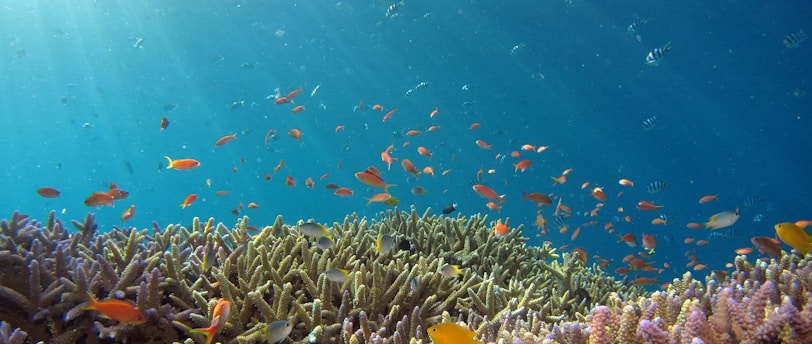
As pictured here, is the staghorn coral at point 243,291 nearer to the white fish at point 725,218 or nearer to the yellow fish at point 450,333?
the yellow fish at point 450,333

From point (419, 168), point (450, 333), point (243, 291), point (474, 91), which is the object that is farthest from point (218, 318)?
point (419, 168)

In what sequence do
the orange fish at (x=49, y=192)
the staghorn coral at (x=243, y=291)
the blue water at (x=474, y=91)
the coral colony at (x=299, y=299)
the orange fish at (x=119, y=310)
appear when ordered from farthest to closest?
the blue water at (x=474, y=91) → the orange fish at (x=49, y=192) → the staghorn coral at (x=243, y=291) → the orange fish at (x=119, y=310) → the coral colony at (x=299, y=299)

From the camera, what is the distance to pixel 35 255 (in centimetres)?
364

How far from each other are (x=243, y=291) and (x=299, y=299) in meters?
0.47

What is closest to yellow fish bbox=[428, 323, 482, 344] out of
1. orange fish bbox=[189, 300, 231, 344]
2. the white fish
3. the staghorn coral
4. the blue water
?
the staghorn coral

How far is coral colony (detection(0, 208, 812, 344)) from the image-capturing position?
95.3 inches

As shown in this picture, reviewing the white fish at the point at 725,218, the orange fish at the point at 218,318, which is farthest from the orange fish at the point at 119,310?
the white fish at the point at 725,218

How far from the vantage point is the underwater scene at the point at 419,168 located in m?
3.22

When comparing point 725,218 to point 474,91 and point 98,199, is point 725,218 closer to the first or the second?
point 98,199

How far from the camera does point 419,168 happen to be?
50.7 metres

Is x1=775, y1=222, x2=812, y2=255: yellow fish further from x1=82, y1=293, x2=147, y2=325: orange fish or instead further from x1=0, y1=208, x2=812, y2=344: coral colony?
x1=82, y1=293, x2=147, y2=325: orange fish

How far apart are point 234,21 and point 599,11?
1067 inches

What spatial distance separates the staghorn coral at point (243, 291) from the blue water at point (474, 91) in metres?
12.2

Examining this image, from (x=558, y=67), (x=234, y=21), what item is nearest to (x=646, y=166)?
(x=558, y=67)
